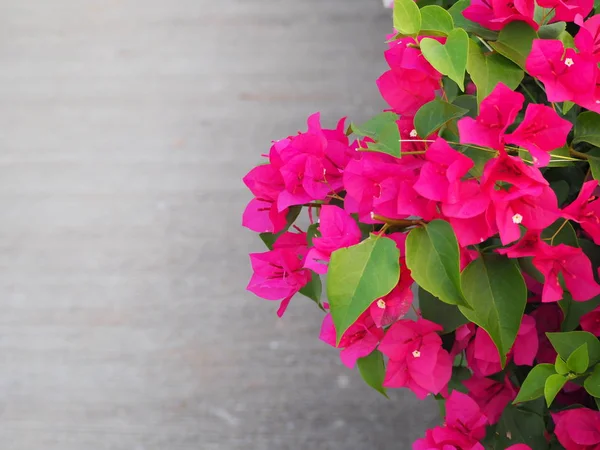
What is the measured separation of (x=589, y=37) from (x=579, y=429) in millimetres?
300

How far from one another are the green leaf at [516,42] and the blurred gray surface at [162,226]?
96 centimetres

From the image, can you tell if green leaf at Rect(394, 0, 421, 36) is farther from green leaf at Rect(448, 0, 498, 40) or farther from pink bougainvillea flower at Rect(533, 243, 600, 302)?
pink bougainvillea flower at Rect(533, 243, 600, 302)

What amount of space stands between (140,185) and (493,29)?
1219 mm

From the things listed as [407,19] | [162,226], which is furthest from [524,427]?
[162,226]

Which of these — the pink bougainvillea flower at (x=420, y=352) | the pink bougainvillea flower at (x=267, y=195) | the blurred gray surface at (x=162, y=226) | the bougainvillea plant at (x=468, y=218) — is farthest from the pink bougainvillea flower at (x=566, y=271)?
the blurred gray surface at (x=162, y=226)

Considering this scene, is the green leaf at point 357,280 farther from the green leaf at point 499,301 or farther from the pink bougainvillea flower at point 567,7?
the pink bougainvillea flower at point 567,7

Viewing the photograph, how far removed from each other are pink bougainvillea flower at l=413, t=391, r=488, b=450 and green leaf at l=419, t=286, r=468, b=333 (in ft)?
0.27

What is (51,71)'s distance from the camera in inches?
69.8

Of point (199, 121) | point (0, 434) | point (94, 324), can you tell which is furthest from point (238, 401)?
point (199, 121)

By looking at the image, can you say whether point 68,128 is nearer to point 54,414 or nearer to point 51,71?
point 51,71

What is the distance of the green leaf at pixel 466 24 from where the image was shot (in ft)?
1.66

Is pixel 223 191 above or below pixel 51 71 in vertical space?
below

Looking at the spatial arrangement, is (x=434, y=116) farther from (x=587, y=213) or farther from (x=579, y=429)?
(x=579, y=429)

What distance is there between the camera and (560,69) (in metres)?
0.45
